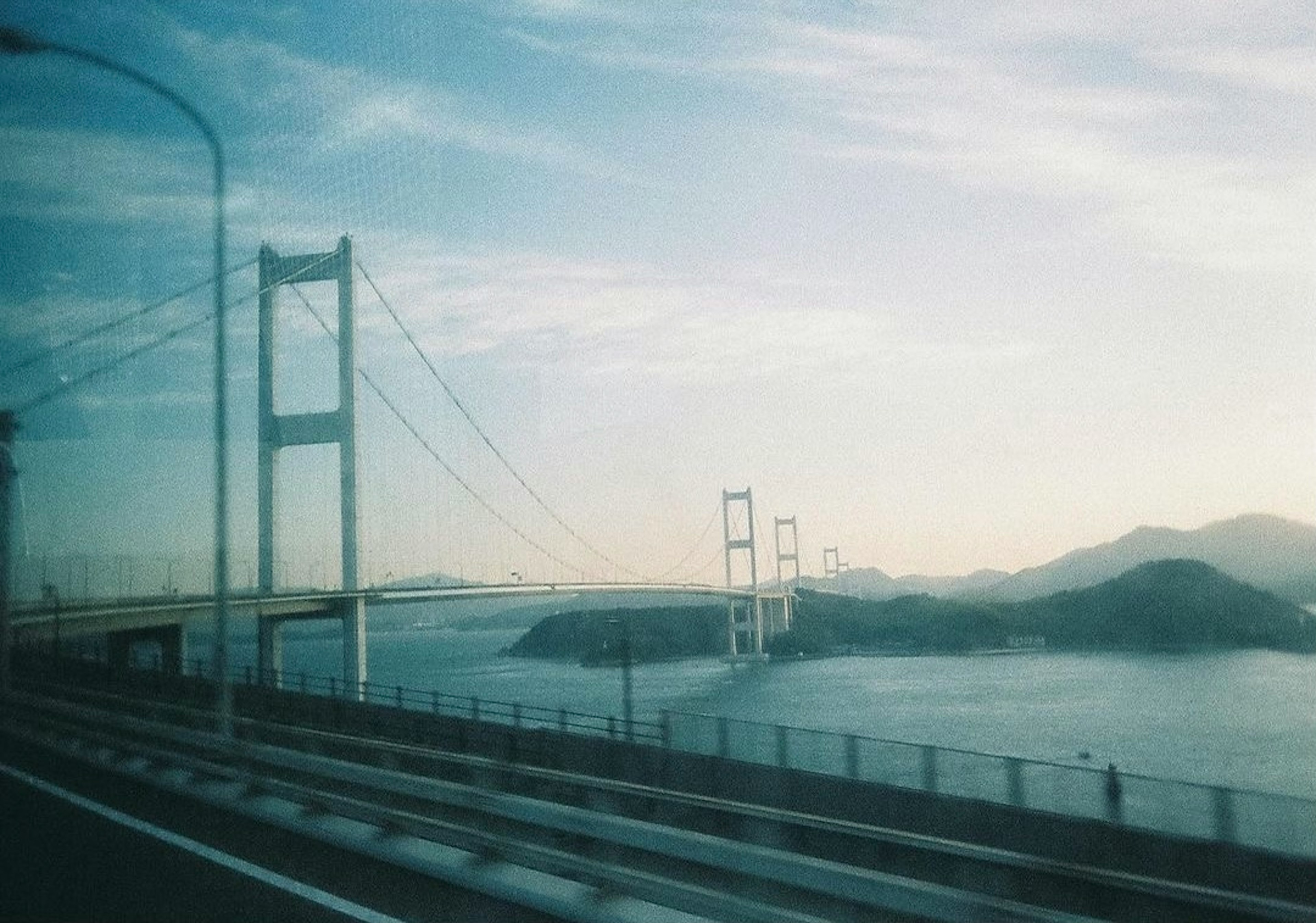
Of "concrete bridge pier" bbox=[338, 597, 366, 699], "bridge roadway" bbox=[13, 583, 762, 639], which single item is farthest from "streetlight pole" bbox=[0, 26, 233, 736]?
"concrete bridge pier" bbox=[338, 597, 366, 699]

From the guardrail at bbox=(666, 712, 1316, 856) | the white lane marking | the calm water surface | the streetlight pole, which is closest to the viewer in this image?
the white lane marking

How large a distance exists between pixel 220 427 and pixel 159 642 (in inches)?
795

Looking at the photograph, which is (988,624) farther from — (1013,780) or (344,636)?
(1013,780)

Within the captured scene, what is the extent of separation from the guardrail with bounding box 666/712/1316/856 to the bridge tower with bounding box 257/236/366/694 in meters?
15.9

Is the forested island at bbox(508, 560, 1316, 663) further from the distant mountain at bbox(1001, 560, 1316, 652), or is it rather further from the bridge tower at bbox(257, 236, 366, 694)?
the bridge tower at bbox(257, 236, 366, 694)

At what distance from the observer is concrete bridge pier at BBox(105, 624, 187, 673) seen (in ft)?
84.9

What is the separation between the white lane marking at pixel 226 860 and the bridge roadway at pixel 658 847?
0.18 metres

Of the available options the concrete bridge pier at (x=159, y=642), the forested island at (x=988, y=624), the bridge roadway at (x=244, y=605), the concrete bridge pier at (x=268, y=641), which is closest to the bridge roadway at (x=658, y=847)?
the forested island at (x=988, y=624)

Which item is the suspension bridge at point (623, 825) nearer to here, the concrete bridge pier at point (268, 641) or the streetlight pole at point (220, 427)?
the streetlight pole at point (220, 427)

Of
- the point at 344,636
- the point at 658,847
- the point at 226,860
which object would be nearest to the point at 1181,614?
the point at 658,847

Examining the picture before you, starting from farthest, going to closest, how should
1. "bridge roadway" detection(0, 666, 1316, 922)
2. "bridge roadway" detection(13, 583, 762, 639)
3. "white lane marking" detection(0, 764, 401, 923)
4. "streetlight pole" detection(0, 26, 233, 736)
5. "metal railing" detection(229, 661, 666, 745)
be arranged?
1. "bridge roadway" detection(13, 583, 762, 639)
2. "metal railing" detection(229, 661, 666, 745)
3. "streetlight pole" detection(0, 26, 233, 736)
4. "white lane marking" detection(0, 764, 401, 923)
5. "bridge roadway" detection(0, 666, 1316, 922)

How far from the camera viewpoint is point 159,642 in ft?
89.8

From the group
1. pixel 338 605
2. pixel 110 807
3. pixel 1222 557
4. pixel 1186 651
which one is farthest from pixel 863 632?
pixel 110 807

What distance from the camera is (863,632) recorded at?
96.5ft
